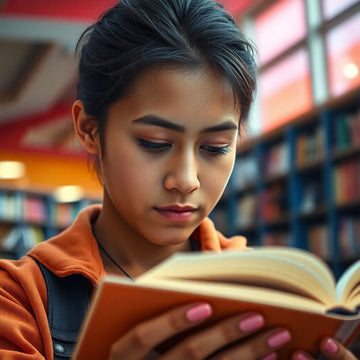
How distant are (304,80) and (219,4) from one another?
5523 millimetres

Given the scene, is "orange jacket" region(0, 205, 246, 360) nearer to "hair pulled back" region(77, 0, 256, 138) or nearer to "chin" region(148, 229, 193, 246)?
"chin" region(148, 229, 193, 246)

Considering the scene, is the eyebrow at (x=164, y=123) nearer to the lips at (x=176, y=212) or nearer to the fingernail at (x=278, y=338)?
the lips at (x=176, y=212)

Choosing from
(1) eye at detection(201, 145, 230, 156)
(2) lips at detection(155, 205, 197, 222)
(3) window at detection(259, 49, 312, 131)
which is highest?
(3) window at detection(259, 49, 312, 131)

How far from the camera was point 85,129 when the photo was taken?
1.21 metres

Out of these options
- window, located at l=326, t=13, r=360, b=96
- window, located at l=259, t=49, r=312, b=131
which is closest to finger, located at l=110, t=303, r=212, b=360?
window, located at l=326, t=13, r=360, b=96

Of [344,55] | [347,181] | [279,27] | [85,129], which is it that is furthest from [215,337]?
[279,27]

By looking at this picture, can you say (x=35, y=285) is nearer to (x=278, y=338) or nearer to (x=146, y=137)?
(x=146, y=137)

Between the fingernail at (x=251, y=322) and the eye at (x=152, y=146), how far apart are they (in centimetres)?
39

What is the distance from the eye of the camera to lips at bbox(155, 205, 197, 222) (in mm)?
1064

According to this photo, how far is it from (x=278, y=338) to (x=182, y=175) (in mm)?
347

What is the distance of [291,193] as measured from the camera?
5.19 meters

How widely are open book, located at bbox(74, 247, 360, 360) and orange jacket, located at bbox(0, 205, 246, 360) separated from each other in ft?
0.55

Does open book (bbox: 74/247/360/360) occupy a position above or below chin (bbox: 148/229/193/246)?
below

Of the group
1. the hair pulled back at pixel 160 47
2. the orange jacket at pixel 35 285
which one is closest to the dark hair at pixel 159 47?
the hair pulled back at pixel 160 47
